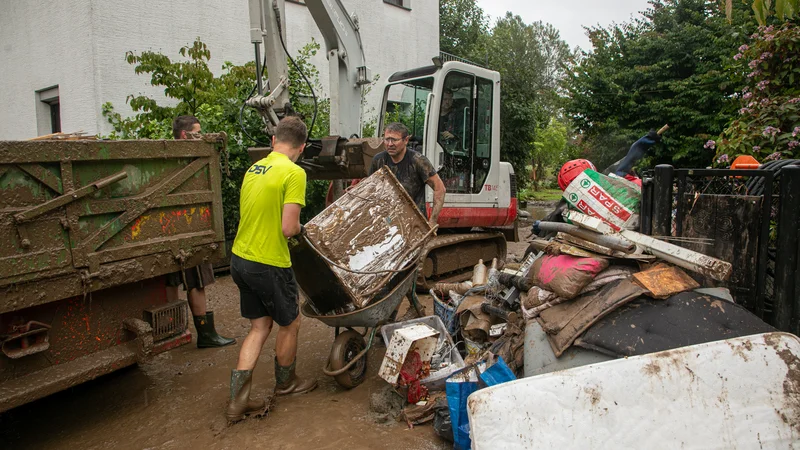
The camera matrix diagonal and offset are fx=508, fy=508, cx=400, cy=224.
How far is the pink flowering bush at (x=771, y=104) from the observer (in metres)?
5.37

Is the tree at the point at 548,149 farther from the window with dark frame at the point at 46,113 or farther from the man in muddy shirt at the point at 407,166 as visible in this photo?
the man in muddy shirt at the point at 407,166

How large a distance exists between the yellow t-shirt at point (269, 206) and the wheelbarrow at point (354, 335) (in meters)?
0.65

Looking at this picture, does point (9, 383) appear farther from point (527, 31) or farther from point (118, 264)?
point (527, 31)

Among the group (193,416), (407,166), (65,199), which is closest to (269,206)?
(65,199)

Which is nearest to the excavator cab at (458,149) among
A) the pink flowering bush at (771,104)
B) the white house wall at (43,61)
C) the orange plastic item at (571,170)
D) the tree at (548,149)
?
the orange plastic item at (571,170)

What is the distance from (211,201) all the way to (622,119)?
1534 cm

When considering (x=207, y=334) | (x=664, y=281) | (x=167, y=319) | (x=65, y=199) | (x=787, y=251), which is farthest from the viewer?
(x=207, y=334)

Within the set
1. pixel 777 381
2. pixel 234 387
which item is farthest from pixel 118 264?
pixel 777 381

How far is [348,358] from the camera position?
3863 mm

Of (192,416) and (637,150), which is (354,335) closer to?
(192,416)

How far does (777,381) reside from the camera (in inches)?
91.4

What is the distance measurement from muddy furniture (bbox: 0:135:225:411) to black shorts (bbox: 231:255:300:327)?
1.62 ft

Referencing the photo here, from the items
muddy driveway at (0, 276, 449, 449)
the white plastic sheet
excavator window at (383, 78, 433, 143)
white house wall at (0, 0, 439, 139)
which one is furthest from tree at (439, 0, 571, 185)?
the white plastic sheet

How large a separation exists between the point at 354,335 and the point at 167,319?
1.35 metres
